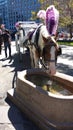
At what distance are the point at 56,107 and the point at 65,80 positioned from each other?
1.34m

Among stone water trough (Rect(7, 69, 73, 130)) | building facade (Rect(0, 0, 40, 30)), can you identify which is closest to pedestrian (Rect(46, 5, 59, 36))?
stone water trough (Rect(7, 69, 73, 130))

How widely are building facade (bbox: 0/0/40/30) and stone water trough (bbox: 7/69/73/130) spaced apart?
2916 inches

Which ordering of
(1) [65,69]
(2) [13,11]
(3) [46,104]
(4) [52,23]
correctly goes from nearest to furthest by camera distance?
(3) [46,104] → (4) [52,23] → (1) [65,69] → (2) [13,11]

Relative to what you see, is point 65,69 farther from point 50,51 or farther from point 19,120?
point 19,120

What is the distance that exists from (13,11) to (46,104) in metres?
77.1

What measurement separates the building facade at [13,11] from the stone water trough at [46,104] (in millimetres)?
74077

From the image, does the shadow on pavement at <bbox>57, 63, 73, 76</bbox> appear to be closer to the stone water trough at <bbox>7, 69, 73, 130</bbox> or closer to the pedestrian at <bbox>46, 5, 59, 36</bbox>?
the stone water trough at <bbox>7, 69, 73, 130</bbox>

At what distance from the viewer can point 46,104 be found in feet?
19.2

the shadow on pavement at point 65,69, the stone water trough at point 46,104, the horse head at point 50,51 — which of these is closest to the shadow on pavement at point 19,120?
the stone water trough at point 46,104

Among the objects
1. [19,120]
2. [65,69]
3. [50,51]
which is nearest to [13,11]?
[65,69]

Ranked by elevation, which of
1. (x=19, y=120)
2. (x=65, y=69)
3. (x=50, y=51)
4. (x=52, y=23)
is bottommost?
(x=65, y=69)

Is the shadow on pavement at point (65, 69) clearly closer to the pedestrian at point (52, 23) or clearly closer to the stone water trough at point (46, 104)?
the stone water trough at point (46, 104)

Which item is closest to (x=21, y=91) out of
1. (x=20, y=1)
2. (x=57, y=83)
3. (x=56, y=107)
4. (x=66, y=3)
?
(x=57, y=83)

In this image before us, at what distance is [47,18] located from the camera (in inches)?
272
